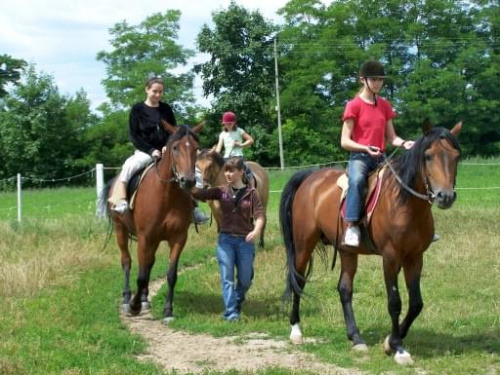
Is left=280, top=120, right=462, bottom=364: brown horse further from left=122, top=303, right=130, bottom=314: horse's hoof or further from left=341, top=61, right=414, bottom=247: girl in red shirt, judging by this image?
left=122, top=303, right=130, bottom=314: horse's hoof

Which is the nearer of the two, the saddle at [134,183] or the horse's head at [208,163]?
the saddle at [134,183]

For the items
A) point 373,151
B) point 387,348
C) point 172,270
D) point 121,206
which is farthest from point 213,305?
point 373,151

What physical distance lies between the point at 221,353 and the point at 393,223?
6.70ft

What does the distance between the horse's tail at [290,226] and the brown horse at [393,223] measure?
1cm

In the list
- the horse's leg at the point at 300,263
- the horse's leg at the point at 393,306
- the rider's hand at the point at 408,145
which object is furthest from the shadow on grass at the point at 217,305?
the rider's hand at the point at 408,145

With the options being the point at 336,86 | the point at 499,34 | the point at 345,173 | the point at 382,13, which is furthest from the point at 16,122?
the point at 345,173

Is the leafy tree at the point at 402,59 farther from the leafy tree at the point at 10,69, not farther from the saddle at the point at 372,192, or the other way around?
the saddle at the point at 372,192

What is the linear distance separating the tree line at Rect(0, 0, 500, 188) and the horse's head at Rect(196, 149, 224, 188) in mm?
35723

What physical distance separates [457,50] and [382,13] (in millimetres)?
7727

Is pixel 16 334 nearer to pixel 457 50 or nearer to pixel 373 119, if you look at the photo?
pixel 373 119

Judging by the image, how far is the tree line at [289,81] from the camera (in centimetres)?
4847

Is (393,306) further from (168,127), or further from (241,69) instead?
(241,69)

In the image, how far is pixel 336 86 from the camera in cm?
5362

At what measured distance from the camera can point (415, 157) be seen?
5.89 meters
